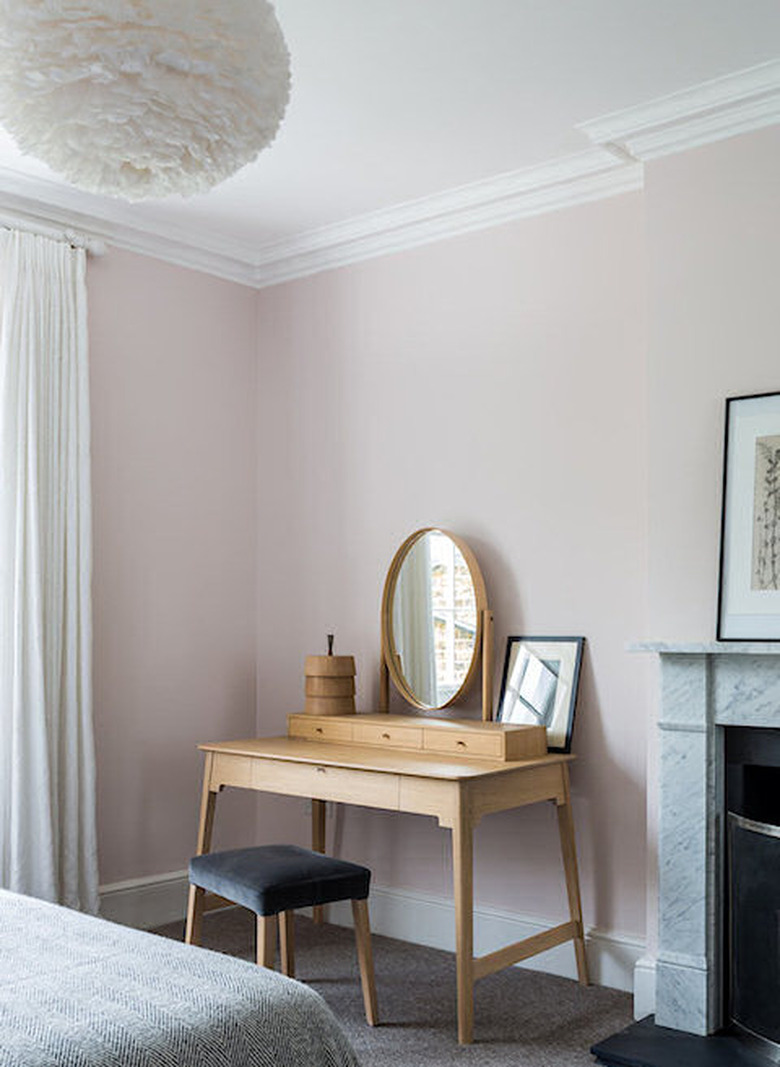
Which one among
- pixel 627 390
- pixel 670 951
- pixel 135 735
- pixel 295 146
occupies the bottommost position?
pixel 670 951

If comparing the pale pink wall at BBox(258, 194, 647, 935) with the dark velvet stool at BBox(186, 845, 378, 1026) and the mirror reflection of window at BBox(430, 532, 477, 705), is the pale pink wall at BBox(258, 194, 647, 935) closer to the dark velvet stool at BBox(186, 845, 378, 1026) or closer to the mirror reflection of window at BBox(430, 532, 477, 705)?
the mirror reflection of window at BBox(430, 532, 477, 705)

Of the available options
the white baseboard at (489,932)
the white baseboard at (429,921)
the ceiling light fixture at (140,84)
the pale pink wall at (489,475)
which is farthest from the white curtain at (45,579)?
the ceiling light fixture at (140,84)

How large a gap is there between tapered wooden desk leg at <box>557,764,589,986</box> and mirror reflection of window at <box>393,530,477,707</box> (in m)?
0.60

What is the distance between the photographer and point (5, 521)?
372cm

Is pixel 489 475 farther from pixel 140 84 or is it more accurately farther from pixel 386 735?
pixel 140 84

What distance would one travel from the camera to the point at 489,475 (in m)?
3.95

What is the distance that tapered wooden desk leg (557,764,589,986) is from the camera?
3490 millimetres

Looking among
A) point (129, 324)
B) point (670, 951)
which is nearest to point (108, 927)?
point (670, 951)

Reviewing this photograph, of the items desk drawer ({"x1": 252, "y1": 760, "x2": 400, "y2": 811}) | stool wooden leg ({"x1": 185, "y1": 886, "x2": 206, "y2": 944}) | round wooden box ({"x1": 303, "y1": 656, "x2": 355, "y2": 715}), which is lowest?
stool wooden leg ({"x1": 185, "y1": 886, "x2": 206, "y2": 944})

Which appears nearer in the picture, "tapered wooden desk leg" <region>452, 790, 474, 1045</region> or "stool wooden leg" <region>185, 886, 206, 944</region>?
"tapered wooden desk leg" <region>452, 790, 474, 1045</region>

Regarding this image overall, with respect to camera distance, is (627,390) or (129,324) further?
(129,324)

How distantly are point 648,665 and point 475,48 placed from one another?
6.23ft

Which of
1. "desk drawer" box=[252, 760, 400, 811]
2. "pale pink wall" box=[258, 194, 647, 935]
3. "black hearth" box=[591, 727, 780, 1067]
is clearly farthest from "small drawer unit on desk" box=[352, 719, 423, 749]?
"black hearth" box=[591, 727, 780, 1067]

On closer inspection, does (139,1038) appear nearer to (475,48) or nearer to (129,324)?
(475,48)
